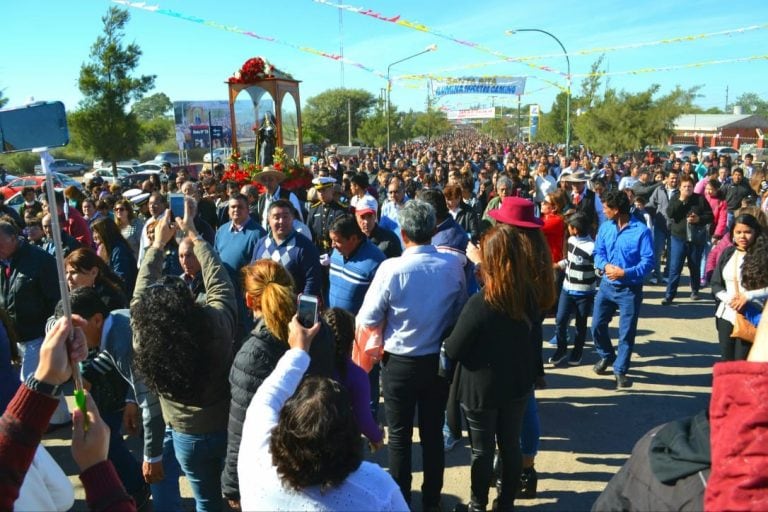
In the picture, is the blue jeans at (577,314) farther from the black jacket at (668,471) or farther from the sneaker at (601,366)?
the black jacket at (668,471)

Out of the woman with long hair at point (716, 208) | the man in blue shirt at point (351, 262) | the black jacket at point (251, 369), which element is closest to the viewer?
the black jacket at point (251, 369)

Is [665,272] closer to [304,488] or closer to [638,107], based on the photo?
[304,488]

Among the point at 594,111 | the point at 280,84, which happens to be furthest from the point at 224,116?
the point at 280,84

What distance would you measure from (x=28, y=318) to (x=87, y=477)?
367 centimetres

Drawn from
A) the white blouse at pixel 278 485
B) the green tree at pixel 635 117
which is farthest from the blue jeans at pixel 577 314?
the green tree at pixel 635 117

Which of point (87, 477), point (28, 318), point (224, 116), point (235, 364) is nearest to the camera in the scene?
point (87, 477)

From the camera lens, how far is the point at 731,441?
42.8 inches

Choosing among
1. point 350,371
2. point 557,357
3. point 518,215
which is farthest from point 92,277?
point 557,357

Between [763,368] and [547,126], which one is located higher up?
[547,126]

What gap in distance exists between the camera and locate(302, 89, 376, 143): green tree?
62.7 metres

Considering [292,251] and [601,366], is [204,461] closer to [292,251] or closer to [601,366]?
[292,251]

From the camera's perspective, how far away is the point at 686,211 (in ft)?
26.3

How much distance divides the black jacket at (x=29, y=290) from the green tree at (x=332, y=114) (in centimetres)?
5793

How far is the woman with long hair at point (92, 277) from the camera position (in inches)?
153
